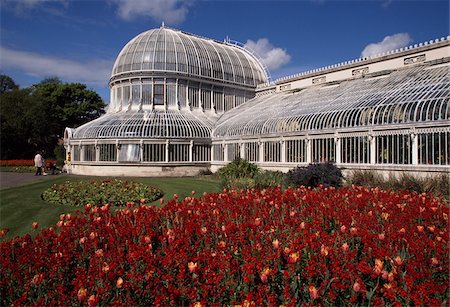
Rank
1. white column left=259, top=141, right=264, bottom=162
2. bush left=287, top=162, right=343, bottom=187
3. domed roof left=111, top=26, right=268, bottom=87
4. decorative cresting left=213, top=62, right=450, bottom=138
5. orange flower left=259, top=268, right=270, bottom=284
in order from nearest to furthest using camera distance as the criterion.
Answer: orange flower left=259, top=268, right=270, bottom=284 → decorative cresting left=213, top=62, right=450, bottom=138 → bush left=287, top=162, right=343, bottom=187 → white column left=259, top=141, right=264, bottom=162 → domed roof left=111, top=26, right=268, bottom=87

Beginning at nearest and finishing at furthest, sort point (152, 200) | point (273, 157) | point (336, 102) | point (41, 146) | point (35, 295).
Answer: point (35, 295) → point (152, 200) → point (336, 102) → point (273, 157) → point (41, 146)

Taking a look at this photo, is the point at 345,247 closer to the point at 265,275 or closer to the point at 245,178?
the point at 265,275

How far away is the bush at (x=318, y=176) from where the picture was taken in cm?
1753

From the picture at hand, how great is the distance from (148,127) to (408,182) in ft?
72.3

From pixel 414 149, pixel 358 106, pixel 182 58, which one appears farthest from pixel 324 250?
pixel 182 58

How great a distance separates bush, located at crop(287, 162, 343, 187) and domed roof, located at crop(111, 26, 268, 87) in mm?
22577

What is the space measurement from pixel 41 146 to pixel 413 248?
181ft

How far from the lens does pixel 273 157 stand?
25.9 meters

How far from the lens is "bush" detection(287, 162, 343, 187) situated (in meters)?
17.5

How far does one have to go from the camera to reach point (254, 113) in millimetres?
30969

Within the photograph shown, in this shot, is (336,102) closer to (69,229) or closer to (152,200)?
(152,200)

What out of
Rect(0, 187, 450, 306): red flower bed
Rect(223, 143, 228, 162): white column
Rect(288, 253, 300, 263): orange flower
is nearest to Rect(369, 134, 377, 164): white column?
Rect(0, 187, 450, 306): red flower bed

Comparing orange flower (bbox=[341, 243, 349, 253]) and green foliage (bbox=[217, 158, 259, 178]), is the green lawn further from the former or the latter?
orange flower (bbox=[341, 243, 349, 253])

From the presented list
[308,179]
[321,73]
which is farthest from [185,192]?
[321,73]
